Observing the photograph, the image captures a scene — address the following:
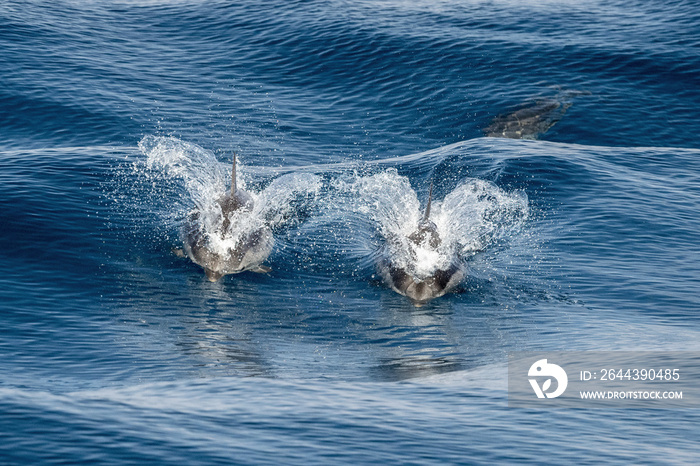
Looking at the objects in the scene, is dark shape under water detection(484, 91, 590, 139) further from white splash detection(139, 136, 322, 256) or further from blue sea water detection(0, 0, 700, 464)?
white splash detection(139, 136, 322, 256)

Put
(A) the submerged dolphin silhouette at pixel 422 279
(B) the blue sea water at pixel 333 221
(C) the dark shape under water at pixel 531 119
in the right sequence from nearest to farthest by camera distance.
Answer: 1. (B) the blue sea water at pixel 333 221
2. (A) the submerged dolphin silhouette at pixel 422 279
3. (C) the dark shape under water at pixel 531 119

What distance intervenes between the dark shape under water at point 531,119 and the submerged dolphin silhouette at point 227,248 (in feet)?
75.3

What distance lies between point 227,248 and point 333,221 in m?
6.54

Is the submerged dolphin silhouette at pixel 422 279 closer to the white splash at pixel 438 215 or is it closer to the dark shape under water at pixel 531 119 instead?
the white splash at pixel 438 215

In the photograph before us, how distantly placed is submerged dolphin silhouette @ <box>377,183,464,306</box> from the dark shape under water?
21.4m

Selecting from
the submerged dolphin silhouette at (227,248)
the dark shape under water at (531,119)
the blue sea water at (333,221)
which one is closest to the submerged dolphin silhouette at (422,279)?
the blue sea water at (333,221)

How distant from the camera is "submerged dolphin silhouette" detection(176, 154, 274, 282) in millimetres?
28859

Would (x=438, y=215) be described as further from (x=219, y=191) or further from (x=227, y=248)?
(x=227, y=248)

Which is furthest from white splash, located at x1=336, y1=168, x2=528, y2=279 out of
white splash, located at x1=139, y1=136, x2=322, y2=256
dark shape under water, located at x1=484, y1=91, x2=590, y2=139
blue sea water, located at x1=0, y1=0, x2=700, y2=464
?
dark shape under water, located at x1=484, y1=91, x2=590, y2=139

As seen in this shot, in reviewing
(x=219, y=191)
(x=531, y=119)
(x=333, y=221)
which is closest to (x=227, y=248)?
(x=219, y=191)

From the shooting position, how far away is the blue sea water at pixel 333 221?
64.0 ft

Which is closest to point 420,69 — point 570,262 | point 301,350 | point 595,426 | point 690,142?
point 690,142

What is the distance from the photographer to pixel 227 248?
2900cm

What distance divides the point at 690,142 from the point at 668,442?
1418 inches
